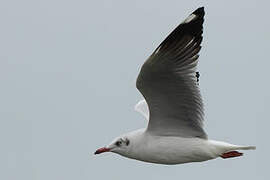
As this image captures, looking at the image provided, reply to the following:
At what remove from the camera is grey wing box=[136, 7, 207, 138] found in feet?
34.7

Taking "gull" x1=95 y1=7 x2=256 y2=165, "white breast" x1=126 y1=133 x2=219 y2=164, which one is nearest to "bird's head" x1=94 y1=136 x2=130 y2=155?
"gull" x1=95 y1=7 x2=256 y2=165

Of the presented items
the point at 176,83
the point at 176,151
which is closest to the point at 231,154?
the point at 176,151

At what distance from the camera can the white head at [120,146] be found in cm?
1131

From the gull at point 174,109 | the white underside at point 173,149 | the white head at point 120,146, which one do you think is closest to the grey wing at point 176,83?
the gull at point 174,109

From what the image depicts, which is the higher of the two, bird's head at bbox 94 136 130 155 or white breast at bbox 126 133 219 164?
bird's head at bbox 94 136 130 155

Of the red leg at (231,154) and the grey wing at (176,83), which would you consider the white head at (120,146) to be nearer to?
the grey wing at (176,83)

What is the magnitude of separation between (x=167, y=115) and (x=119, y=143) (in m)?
0.80

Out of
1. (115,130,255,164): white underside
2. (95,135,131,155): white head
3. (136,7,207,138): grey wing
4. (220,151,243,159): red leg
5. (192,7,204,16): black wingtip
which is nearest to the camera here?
(136,7,207,138): grey wing

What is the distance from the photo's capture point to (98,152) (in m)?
11.6

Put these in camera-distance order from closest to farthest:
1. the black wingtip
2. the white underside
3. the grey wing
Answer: the grey wing < the black wingtip < the white underside

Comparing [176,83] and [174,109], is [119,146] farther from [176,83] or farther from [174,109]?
[176,83]

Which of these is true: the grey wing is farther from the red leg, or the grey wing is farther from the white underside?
the red leg

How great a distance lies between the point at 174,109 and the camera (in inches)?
435

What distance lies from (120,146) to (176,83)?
1.29 m
